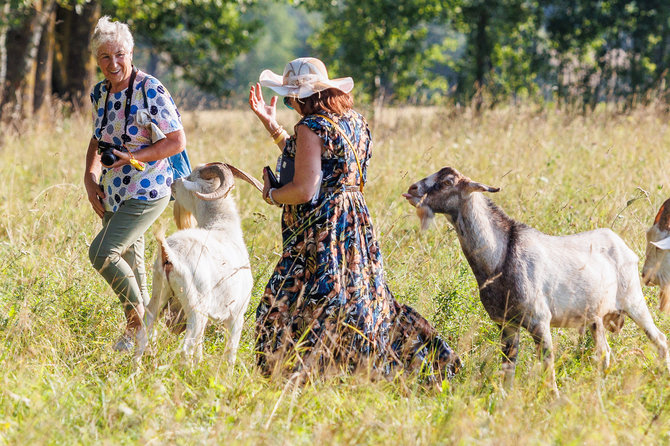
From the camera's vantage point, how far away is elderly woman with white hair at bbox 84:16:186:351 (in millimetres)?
4066

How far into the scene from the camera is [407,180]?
7746mm

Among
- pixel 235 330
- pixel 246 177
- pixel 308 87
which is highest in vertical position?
pixel 308 87

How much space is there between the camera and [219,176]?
4348 mm

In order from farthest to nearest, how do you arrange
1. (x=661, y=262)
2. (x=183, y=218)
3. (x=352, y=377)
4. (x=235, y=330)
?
(x=183, y=218)
(x=661, y=262)
(x=235, y=330)
(x=352, y=377)

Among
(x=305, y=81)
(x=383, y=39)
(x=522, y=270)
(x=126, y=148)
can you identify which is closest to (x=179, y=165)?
(x=126, y=148)

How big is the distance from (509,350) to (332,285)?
1.04m

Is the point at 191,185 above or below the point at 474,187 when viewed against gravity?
below

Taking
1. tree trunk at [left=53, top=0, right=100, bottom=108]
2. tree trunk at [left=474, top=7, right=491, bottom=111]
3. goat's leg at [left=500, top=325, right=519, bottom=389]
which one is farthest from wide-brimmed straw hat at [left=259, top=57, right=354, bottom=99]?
tree trunk at [left=474, top=7, right=491, bottom=111]

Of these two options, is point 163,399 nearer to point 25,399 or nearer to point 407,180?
point 25,399

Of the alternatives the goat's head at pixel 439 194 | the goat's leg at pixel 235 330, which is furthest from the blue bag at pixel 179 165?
the goat's head at pixel 439 194

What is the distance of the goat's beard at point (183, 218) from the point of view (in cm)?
461

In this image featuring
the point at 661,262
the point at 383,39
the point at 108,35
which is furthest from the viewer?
the point at 383,39

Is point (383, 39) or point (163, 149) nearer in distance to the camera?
point (163, 149)

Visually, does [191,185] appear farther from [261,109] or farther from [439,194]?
[439,194]
